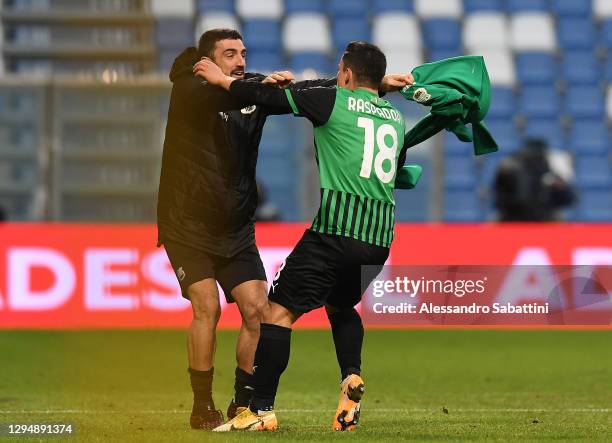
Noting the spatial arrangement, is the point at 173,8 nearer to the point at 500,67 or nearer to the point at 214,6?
the point at 214,6

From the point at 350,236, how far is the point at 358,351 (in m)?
0.61

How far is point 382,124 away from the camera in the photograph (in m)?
5.61

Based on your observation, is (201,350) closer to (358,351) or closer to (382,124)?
(358,351)

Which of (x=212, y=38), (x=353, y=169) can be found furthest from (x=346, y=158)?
(x=212, y=38)

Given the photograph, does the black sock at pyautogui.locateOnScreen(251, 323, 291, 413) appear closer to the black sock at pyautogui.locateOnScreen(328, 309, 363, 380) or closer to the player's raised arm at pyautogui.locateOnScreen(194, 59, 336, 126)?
the black sock at pyautogui.locateOnScreen(328, 309, 363, 380)

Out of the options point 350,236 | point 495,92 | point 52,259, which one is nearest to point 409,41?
point 495,92

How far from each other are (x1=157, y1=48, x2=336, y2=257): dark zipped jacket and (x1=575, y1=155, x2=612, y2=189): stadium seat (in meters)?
12.7

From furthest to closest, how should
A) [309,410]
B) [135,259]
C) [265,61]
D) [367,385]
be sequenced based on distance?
[265,61]
[135,259]
[367,385]
[309,410]

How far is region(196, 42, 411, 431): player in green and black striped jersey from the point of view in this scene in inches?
216

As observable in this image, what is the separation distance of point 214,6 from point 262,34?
81 centimetres

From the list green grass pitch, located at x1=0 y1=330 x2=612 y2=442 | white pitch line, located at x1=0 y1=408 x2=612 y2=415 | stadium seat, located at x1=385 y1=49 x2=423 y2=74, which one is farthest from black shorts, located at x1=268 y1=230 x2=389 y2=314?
stadium seat, located at x1=385 y1=49 x2=423 y2=74

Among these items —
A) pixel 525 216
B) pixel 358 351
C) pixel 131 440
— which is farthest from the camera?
pixel 525 216

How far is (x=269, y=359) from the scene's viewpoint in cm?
551

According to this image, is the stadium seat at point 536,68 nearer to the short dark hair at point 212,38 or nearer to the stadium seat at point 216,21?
the stadium seat at point 216,21
